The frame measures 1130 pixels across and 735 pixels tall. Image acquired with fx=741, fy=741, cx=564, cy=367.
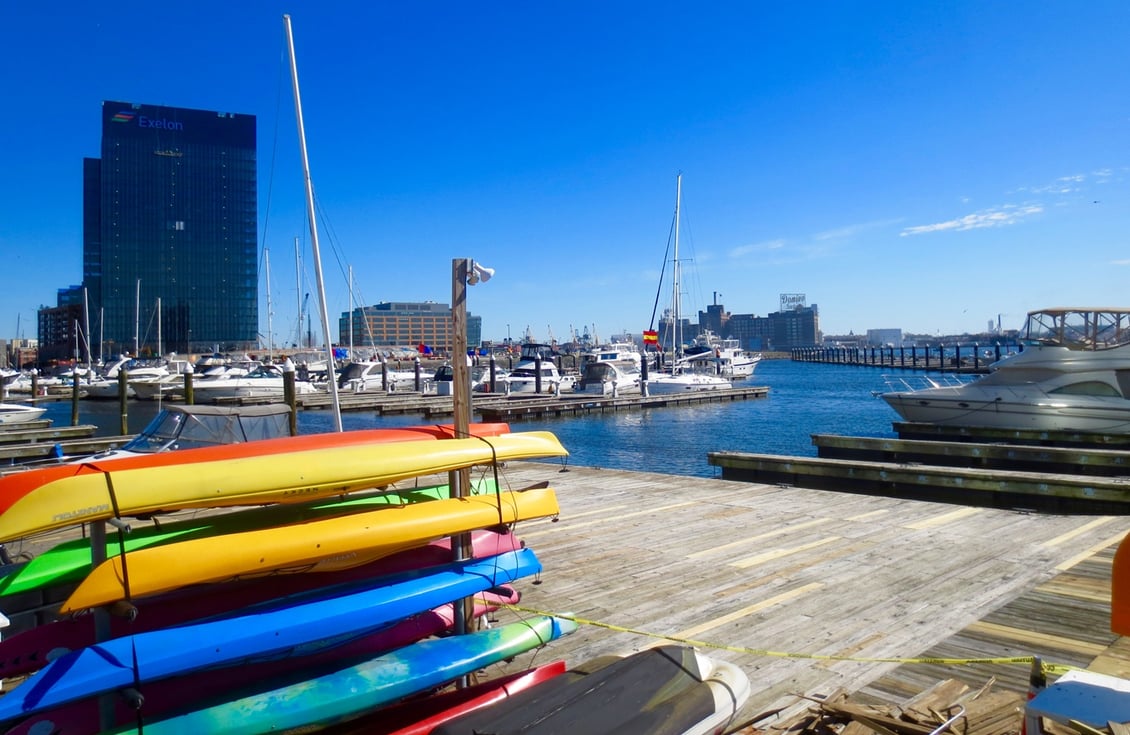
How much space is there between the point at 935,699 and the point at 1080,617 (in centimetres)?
266

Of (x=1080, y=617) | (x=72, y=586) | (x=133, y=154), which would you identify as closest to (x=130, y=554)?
(x=72, y=586)

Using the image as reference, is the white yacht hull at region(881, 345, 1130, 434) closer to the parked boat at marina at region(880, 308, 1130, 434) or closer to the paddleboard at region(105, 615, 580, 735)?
the parked boat at marina at region(880, 308, 1130, 434)

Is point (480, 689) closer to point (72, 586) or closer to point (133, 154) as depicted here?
point (72, 586)

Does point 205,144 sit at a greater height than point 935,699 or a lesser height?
greater

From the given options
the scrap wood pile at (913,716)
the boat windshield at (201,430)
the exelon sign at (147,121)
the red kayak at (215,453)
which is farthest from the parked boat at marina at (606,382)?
the exelon sign at (147,121)

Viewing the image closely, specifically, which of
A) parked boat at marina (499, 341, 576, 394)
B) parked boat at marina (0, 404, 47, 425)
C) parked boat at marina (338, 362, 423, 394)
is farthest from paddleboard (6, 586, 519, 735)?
parked boat at marina (338, 362, 423, 394)

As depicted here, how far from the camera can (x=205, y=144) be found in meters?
148

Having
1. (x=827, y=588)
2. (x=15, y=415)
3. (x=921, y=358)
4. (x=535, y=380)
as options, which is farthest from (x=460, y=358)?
(x=921, y=358)

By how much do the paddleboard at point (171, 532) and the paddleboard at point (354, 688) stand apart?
3.78 ft

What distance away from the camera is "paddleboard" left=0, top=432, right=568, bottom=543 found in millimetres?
4141

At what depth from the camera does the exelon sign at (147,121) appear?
142m

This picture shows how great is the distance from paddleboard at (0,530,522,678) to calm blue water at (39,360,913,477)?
19857 mm

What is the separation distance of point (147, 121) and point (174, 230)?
74.2 ft

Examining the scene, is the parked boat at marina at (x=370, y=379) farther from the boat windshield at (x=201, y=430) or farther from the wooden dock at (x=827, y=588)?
the wooden dock at (x=827, y=588)
